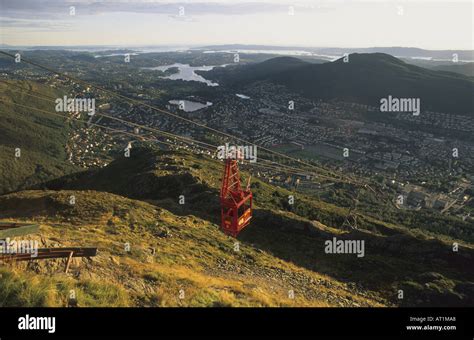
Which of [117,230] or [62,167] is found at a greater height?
[117,230]

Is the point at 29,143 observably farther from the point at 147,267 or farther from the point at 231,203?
the point at 147,267

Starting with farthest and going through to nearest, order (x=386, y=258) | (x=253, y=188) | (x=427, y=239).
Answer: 1. (x=253, y=188)
2. (x=427, y=239)
3. (x=386, y=258)

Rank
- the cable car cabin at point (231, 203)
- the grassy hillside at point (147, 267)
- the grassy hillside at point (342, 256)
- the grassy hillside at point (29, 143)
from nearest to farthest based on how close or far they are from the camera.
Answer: the grassy hillside at point (147, 267)
the cable car cabin at point (231, 203)
the grassy hillside at point (342, 256)
the grassy hillside at point (29, 143)

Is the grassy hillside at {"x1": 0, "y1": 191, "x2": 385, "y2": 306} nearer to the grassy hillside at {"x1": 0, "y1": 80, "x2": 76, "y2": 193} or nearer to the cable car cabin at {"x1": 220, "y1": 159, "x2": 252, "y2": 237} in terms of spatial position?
the cable car cabin at {"x1": 220, "y1": 159, "x2": 252, "y2": 237}

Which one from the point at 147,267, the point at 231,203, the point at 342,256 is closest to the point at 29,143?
the point at 231,203

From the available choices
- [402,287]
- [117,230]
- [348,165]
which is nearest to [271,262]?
[402,287]

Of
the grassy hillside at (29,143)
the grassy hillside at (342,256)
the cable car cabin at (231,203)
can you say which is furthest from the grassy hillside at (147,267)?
the grassy hillside at (29,143)

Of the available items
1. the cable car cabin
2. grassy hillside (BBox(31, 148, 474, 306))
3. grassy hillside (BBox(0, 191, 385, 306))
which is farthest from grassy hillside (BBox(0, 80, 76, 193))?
the cable car cabin

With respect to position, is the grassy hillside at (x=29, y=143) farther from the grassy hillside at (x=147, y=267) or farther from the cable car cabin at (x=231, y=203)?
the cable car cabin at (x=231, y=203)
